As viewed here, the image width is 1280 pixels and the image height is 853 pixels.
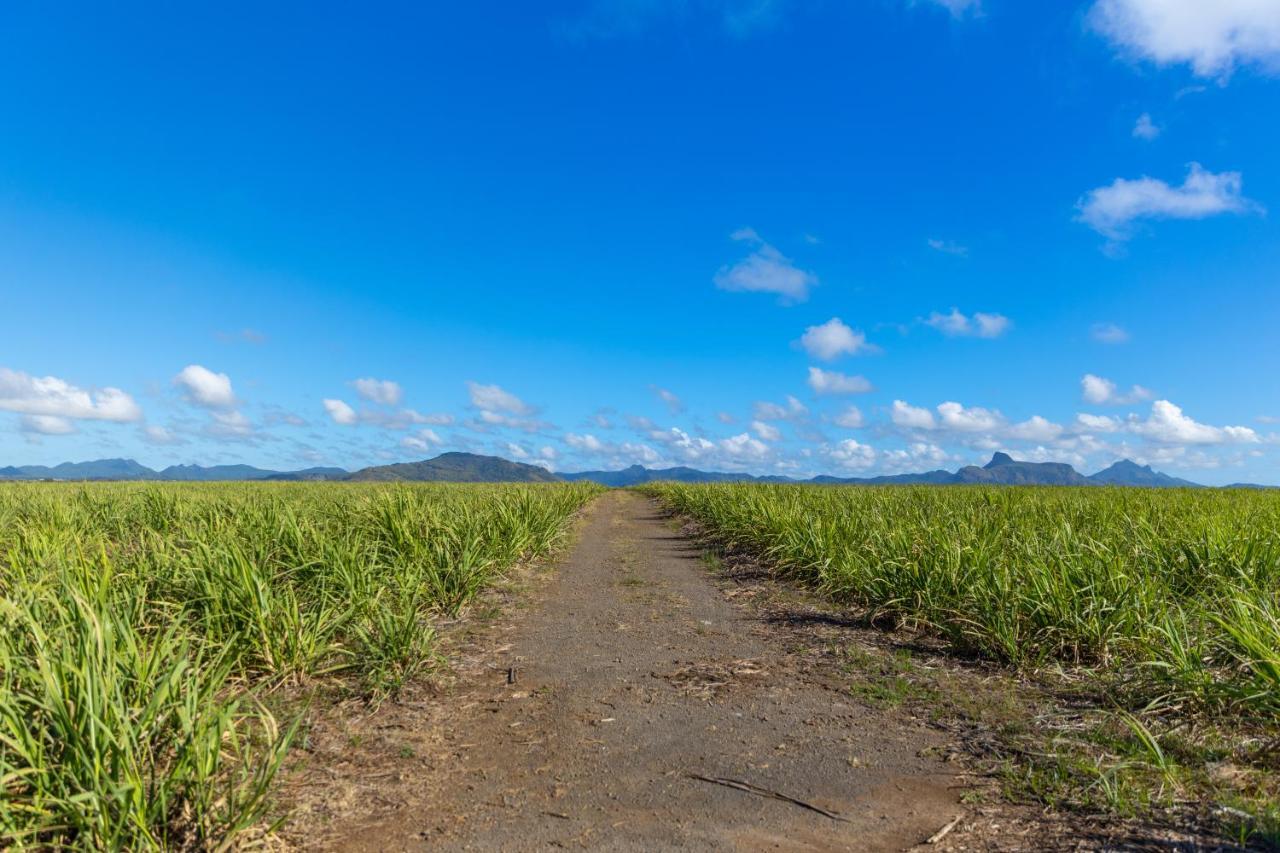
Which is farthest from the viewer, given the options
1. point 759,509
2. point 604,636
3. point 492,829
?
point 759,509

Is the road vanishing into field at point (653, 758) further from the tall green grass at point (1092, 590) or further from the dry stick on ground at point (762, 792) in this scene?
the tall green grass at point (1092, 590)

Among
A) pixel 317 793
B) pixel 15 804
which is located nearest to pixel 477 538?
pixel 317 793

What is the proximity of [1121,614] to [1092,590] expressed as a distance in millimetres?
323

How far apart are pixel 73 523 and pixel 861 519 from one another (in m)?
12.1

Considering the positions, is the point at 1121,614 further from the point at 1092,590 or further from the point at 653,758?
the point at 653,758

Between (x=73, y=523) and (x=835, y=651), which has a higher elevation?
(x=73, y=523)

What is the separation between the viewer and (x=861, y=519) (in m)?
11.1

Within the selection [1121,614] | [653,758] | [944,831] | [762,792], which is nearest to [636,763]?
[653,758]

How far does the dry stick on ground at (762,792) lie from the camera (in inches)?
123

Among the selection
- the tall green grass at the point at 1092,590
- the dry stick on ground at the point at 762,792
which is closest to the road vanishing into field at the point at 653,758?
the dry stick on ground at the point at 762,792

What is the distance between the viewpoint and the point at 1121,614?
5.28 meters

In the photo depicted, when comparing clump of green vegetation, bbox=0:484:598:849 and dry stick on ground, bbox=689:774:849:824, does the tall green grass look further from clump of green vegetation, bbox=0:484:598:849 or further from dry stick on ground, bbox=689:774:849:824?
clump of green vegetation, bbox=0:484:598:849

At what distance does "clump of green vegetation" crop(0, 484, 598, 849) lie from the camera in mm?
→ 2584

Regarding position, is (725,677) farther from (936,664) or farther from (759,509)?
(759,509)
